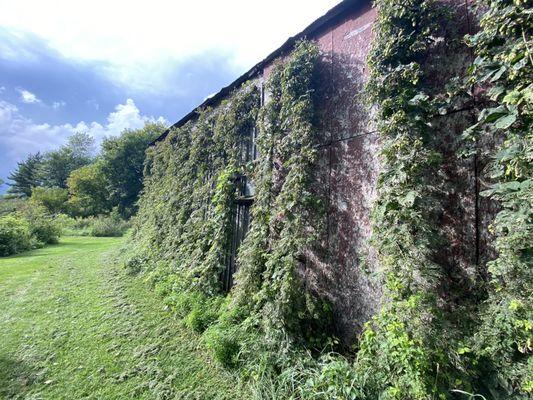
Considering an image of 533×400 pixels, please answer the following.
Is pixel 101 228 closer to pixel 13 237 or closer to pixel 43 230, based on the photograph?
pixel 43 230

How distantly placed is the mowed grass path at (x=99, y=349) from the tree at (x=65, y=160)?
110ft

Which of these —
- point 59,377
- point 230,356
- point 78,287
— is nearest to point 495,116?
point 230,356

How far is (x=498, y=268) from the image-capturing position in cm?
171

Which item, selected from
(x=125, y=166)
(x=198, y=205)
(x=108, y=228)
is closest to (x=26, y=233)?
(x=108, y=228)

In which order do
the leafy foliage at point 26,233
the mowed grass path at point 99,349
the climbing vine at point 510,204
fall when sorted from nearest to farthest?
the climbing vine at point 510,204 → the mowed grass path at point 99,349 → the leafy foliage at point 26,233

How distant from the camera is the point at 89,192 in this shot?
Answer: 24094mm

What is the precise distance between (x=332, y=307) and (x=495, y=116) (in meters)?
2.29

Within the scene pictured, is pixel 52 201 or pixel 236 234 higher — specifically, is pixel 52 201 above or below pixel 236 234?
above

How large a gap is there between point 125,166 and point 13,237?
14008 mm

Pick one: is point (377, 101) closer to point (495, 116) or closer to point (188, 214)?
point (495, 116)

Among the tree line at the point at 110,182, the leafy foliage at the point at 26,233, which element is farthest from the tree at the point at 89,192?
the leafy foliage at the point at 26,233

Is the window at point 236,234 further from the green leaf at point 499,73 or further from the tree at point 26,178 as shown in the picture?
the tree at point 26,178

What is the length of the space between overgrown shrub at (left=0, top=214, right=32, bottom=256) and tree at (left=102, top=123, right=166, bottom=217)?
441 inches

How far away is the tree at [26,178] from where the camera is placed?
3481cm
